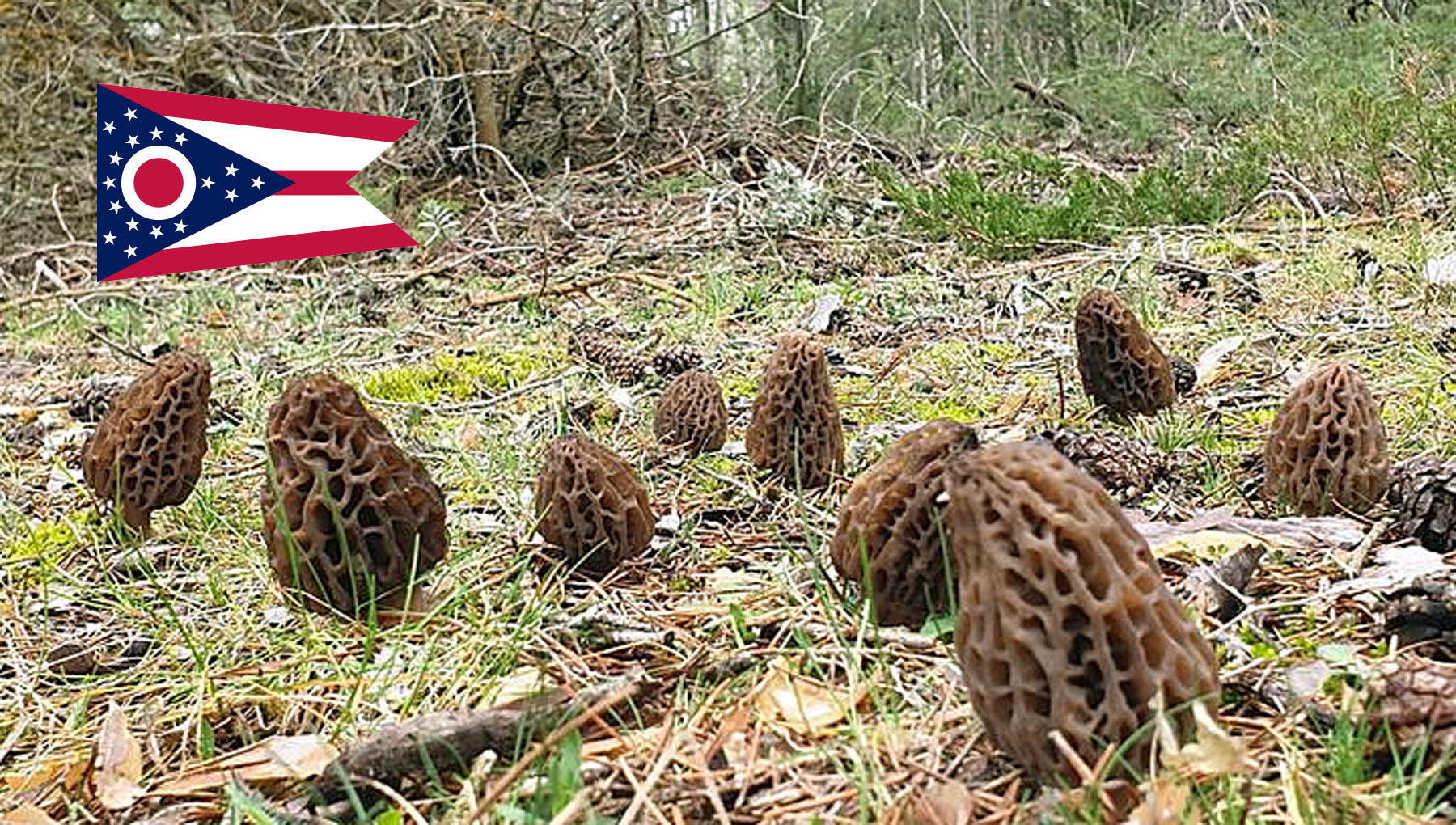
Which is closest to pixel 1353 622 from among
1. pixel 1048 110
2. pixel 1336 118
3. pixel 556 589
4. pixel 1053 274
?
pixel 556 589

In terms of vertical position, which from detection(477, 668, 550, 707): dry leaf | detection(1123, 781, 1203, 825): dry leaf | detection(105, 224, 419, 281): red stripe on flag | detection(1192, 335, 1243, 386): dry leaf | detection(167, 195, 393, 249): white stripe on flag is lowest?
detection(477, 668, 550, 707): dry leaf

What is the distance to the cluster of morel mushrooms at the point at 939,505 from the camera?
5.65ft

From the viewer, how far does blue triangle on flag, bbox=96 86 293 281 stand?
245 inches

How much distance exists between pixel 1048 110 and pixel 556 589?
1090 centimetres

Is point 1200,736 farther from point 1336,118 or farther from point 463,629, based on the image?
point 1336,118

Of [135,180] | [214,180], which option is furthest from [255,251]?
[135,180]

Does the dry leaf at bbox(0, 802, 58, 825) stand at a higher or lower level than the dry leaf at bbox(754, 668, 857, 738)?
lower

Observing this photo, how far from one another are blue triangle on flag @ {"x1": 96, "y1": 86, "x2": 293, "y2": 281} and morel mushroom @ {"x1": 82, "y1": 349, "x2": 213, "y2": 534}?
9.56ft

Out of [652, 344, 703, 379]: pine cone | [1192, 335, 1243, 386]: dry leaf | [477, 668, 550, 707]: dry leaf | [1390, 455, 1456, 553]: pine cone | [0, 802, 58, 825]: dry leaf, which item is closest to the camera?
[0, 802, 58, 825]: dry leaf

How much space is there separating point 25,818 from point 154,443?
158 cm

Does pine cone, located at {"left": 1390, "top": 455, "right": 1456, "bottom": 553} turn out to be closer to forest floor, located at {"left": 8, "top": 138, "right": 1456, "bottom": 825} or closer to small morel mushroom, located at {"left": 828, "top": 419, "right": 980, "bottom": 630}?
forest floor, located at {"left": 8, "top": 138, "right": 1456, "bottom": 825}

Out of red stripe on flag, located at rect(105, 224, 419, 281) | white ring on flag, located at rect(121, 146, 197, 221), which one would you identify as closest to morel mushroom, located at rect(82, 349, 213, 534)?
red stripe on flag, located at rect(105, 224, 419, 281)

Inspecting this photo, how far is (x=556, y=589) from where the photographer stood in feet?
9.32

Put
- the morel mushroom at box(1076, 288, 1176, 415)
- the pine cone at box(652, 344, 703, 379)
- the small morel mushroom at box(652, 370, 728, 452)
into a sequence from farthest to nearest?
the pine cone at box(652, 344, 703, 379) < the small morel mushroom at box(652, 370, 728, 452) < the morel mushroom at box(1076, 288, 1176, 415)
